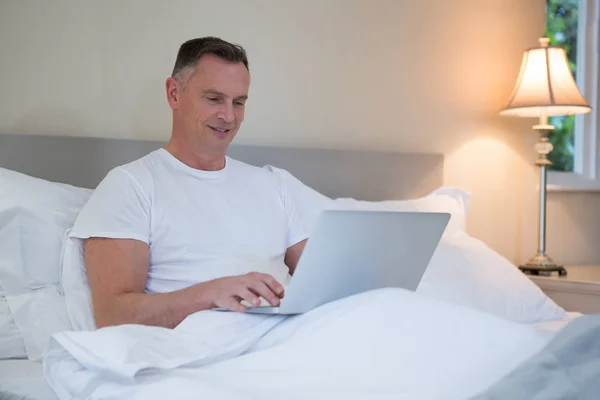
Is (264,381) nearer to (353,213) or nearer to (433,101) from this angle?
(353,213)

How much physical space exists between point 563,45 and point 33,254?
99.7 inches

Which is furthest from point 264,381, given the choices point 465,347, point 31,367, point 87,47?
point 87,47

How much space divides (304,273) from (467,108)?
1775mm

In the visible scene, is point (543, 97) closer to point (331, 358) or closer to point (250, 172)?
point (250, 172)

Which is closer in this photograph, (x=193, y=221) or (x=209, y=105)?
(x=193, y=221)

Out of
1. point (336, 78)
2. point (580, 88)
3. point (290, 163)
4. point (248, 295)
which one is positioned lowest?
point (248, 295)

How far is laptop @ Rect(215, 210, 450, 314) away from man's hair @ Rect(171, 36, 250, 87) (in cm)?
65

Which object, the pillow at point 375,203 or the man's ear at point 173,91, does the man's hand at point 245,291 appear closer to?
the pillow at point 375,203

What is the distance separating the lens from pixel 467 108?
2943 millimetres

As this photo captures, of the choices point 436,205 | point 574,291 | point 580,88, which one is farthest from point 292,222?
point 580,88

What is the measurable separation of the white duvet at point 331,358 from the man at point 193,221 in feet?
0.59

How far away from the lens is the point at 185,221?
1.72 m

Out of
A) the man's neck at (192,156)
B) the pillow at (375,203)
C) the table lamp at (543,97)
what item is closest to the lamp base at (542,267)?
the table lamp at (543,97)

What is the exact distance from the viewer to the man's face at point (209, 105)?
1.83 meters
